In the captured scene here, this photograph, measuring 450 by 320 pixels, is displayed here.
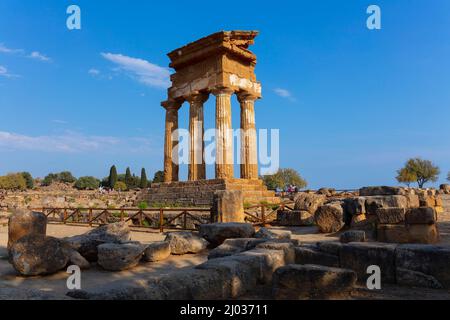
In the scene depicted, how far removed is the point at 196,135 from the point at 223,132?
2.49m

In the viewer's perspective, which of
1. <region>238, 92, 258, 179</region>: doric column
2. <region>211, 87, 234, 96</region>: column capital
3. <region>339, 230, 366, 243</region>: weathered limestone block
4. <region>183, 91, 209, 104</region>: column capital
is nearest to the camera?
<region>339, 230, 366, 243</region>: weathered limestone block

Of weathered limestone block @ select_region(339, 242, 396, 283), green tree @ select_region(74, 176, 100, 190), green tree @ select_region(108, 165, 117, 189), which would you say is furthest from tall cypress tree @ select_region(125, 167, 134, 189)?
weathered limestone block @ select_region(339, 242, 396, 283)

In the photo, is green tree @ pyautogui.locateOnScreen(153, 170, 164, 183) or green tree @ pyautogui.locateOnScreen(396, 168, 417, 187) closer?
green tree @ pyautogui.locateOnScreen(396, 168, 417, 187)

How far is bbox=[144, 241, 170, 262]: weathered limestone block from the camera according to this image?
325 inches

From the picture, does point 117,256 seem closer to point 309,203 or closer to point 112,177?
point 309,203

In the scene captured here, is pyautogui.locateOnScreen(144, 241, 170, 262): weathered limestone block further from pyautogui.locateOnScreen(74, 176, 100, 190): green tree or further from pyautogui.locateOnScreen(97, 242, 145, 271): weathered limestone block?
pyautogui.locateOnScreen(74, 176, 100, 190): green tree

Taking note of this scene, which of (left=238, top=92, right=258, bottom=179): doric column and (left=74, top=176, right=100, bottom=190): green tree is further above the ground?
(left=238, top=92, right=258, bottom=179): doric column

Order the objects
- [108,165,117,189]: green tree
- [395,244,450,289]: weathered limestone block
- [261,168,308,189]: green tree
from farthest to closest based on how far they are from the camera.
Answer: [108,165,117,189]: green tree → [261,168,308,189]: green tree → [395,244,450,289]: weathered limestone block

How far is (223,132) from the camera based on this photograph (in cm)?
2098

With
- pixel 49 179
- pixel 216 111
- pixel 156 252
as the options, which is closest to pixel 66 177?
pixel 49 179

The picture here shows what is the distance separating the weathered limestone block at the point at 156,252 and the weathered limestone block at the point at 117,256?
0.63m

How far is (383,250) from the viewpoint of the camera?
5.48 meters

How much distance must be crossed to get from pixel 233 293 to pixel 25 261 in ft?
13.6

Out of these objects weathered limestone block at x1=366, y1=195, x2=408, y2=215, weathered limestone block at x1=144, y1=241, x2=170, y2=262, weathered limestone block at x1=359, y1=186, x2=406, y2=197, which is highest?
weathered limestone block at x1=359, y1=186, x2=406, y2=197
